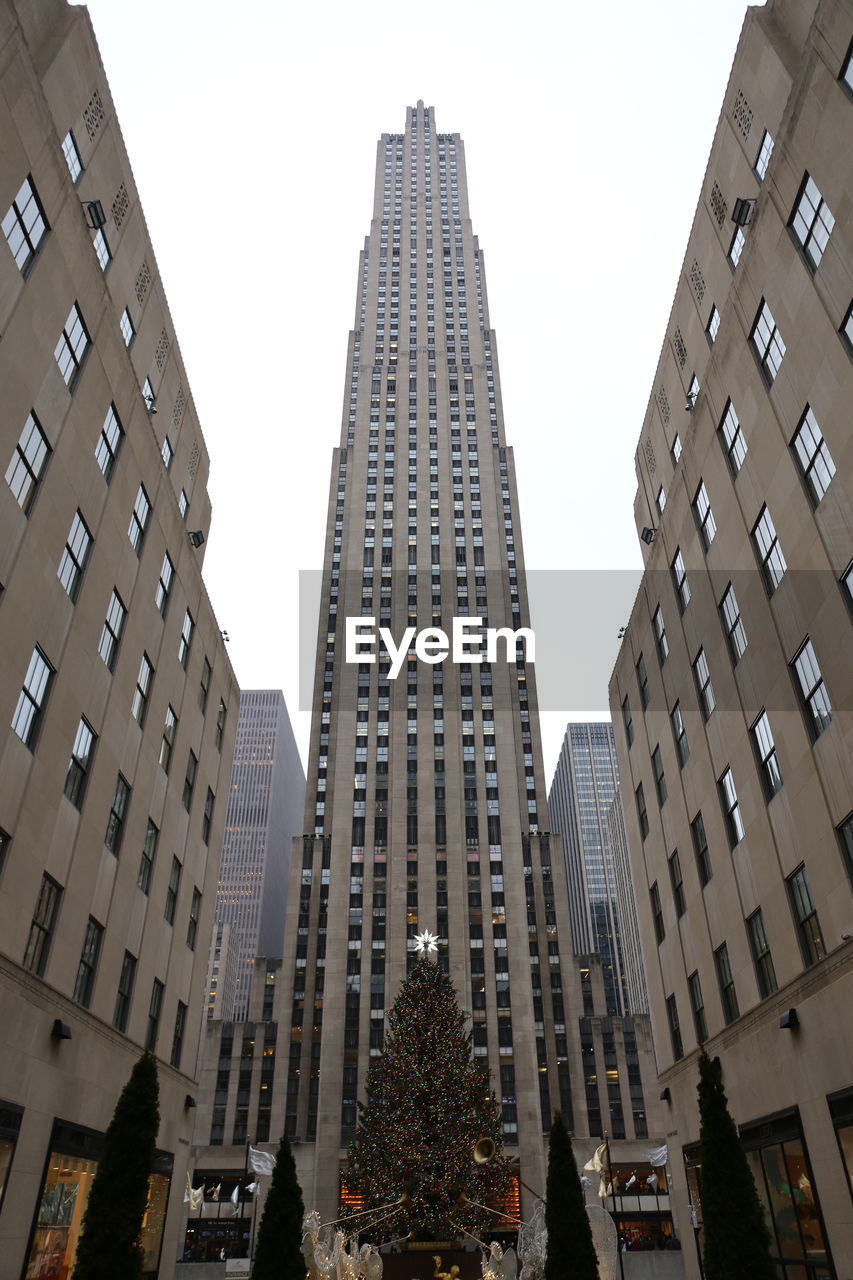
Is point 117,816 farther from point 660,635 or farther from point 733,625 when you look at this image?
point 660,635

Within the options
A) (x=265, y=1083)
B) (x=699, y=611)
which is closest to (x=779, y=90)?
(x=699, y=611)

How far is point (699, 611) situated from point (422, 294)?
418 feet

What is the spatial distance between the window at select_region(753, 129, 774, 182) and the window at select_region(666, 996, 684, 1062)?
2801 cm

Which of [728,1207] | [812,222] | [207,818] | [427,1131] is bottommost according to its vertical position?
[728,1207]

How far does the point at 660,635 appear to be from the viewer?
112 ft

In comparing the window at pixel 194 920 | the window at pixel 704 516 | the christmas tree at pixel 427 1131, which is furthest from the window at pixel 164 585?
the christmas tree at pixel 427 1131

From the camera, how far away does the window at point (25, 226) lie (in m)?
20.5

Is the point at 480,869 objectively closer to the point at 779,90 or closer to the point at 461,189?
the point at 779,90

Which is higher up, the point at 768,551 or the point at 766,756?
the point at 768,551

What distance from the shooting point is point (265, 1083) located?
9100cm

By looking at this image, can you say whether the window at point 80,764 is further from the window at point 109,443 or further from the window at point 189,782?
the window at point 189,782

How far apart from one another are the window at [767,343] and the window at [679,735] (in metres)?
12.5

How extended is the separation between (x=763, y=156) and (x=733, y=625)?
45.4ft

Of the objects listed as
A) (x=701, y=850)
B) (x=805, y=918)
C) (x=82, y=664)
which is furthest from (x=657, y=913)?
(x=82, y=664)
